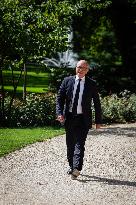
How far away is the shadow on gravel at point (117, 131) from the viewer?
1468 cm

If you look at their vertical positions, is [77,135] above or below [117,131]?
above

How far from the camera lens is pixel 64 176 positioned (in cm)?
912

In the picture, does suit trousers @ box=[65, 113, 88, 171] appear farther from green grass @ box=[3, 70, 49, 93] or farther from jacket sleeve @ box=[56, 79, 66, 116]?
green grass @ box=[3, 70, 49, 93]

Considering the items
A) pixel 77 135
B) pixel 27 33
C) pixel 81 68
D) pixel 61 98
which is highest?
pixel 27 33

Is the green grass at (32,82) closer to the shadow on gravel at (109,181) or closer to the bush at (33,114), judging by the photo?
the bush at (33,114)

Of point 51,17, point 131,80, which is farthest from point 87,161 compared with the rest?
point 131,80

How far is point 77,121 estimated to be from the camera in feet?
29.3

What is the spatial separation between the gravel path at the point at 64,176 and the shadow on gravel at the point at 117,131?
65.6 inches

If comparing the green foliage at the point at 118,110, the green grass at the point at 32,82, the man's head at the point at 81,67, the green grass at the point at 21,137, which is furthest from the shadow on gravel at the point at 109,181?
the green grass at the point at 32,82

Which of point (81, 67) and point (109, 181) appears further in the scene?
point (109, 181)

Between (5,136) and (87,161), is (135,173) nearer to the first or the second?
(87,161)

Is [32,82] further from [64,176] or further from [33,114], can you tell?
[64,176]

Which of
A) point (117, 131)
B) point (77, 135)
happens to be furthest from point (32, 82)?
point (77, 135)

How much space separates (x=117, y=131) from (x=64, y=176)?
20.9 ft
